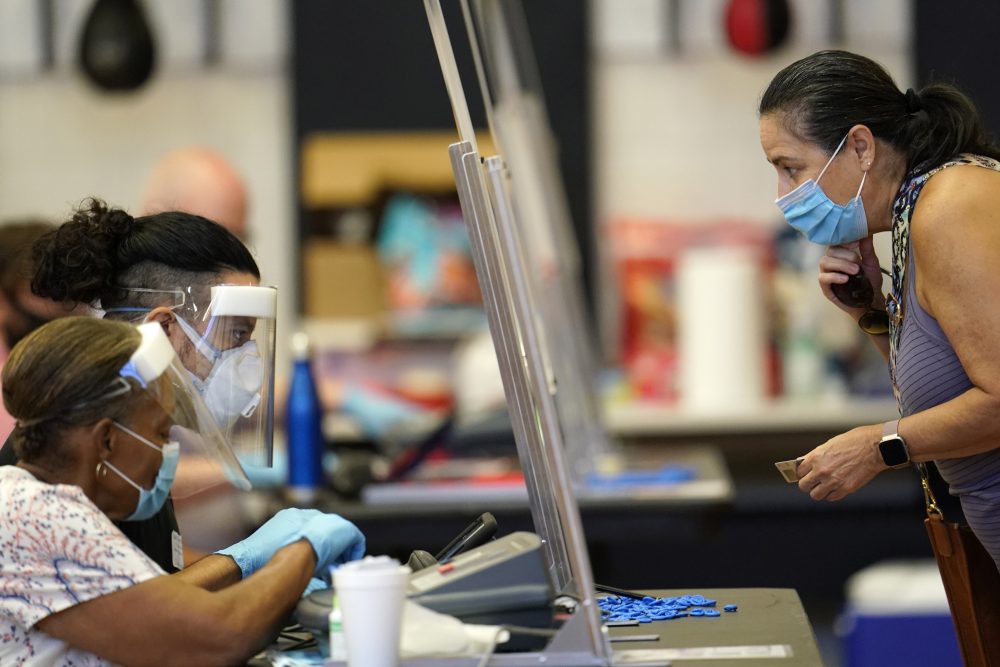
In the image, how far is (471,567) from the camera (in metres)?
1.51

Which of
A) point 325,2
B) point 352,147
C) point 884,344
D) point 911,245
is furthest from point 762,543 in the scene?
point 911,245

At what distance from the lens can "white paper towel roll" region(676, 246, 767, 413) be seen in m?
5.51

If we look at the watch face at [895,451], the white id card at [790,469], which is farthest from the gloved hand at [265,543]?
the watch face at [895,451]

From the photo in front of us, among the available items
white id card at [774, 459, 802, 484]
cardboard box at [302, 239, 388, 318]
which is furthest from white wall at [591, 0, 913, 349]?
white id card at [774, 459, 802, 484]

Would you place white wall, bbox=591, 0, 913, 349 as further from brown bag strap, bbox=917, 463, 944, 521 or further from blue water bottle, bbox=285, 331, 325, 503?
brown bag strap, bbox=917, 463, 944, 521

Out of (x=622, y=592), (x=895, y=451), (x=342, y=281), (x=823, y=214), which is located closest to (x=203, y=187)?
(x=342, y=281)

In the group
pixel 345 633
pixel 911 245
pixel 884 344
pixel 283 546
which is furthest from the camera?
pixel 884 344

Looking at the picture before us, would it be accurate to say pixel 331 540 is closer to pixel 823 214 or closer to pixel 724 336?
pixel 823 214

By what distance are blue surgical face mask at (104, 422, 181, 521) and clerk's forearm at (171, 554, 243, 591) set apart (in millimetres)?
82

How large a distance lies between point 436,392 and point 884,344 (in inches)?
149

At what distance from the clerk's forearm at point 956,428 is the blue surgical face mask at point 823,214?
300mm

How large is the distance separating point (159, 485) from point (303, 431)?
6.30 feet

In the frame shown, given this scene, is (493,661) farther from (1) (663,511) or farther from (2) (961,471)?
(1) (663,511)

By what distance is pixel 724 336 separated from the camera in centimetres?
554
